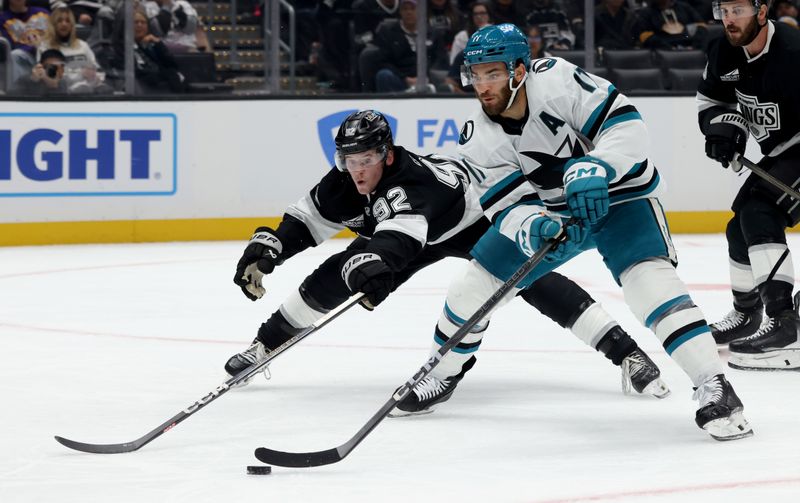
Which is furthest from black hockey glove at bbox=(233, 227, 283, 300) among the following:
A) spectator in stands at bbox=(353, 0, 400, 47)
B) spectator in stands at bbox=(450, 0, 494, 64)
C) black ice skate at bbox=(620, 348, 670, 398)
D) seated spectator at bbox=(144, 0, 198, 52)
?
spectator in stands at bbox=(450, 0, 494, 64)

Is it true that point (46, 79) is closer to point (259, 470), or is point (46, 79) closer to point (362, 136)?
point (362, 136)

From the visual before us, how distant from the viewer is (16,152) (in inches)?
278

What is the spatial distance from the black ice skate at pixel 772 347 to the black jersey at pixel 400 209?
903mm

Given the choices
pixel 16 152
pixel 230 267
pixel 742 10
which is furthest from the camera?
pixel 16 152

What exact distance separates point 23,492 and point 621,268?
4.75 feet

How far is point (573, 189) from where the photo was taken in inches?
119

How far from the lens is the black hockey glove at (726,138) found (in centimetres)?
419

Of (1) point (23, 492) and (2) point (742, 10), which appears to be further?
(2) point (742, 10)

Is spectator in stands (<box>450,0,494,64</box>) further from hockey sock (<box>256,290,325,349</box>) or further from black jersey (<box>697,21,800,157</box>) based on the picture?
hockey sock (<box>256,290,325,349</box>)

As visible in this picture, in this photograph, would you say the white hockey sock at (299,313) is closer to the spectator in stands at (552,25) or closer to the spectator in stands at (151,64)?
the spectator in stands at (151,64)

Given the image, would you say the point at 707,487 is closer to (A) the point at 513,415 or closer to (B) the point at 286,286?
(A) the point at 513,415

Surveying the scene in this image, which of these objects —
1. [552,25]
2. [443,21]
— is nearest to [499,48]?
[443,21]

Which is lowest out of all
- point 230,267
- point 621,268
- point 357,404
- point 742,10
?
point 230,267

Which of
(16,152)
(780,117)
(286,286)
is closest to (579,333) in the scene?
(780,117)
